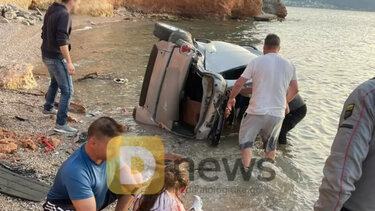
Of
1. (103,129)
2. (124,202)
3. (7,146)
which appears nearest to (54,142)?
(7,146)

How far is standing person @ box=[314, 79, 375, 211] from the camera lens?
1975 millimetres

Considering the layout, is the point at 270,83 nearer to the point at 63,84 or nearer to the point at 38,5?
the point at 63,84

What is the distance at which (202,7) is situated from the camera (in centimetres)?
4541

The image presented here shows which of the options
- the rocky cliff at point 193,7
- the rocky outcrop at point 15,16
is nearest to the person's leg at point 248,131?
the rocky outcrop at point 15,16

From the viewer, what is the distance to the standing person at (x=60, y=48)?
573cm

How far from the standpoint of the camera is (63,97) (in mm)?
6059

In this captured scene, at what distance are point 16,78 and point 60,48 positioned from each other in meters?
3.83

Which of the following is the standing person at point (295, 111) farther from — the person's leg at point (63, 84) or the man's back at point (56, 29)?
the man's back at point (56, 29)

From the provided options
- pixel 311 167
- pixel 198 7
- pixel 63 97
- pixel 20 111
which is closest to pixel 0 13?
pixel 20 111

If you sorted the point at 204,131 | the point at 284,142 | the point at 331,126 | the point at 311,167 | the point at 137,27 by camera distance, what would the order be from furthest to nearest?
the point at 137,27
the point at 331,126
the point at 284,142
the point at 311,167
the point at 204,131

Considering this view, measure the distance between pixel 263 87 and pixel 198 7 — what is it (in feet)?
136

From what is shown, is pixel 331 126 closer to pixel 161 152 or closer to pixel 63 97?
pixel 161 152

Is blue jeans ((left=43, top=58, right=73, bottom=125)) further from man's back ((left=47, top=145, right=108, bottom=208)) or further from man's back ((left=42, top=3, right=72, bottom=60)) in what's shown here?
man's back ((left=47, top=145, right=108, bottom=208))

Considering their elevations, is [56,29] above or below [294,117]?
above
